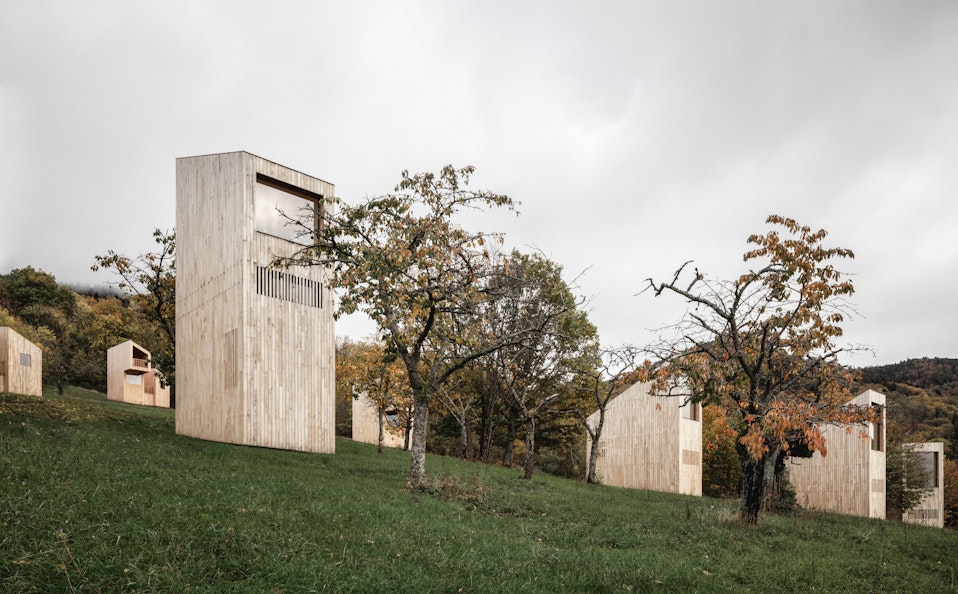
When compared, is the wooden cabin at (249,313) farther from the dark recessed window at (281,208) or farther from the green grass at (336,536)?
the green grass at (336,536)

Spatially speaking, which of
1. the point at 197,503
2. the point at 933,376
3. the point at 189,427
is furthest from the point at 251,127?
the point at 933,376

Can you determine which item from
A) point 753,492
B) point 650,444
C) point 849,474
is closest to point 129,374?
point 650,444

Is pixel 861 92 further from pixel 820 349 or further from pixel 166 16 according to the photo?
pixel 166 16

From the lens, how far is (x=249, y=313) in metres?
16.5

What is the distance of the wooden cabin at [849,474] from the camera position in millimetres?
27844

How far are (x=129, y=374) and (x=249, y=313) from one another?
87.5 feet

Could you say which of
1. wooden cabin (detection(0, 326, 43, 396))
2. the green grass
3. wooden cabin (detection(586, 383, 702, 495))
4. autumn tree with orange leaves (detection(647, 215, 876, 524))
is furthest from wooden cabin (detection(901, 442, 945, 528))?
wooden cabin (detection(0, 326, 43, 396))

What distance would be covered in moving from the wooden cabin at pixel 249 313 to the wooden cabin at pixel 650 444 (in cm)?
1583

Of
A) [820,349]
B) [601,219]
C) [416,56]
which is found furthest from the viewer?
[601,219]

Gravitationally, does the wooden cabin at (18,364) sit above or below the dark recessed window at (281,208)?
below

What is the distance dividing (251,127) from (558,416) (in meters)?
20.7

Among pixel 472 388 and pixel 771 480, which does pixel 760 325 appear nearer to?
pixel 771 480

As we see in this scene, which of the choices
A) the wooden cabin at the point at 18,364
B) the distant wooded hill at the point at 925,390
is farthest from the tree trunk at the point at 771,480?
the distant wooded hill at the point at 925,390

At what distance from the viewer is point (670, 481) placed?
2738 cm
